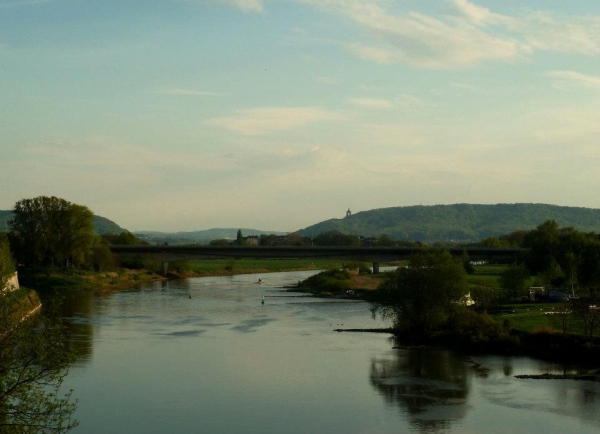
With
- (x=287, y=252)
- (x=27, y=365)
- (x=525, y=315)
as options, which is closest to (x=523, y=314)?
(x=525, y=315)

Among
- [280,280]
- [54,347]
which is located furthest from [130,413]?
[280,280]

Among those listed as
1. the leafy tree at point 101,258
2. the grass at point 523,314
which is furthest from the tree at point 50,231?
the grass at point 523,314

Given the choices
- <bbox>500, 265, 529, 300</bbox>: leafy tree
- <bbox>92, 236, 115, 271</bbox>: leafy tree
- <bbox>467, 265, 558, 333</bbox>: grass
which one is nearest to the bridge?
<bbox>92, 236, 115, 271</bbox>: leafy tree

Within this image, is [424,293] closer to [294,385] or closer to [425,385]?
[425,385]

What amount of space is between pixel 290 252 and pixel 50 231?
3724cm

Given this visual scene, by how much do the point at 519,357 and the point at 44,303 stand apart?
49960 millimetres

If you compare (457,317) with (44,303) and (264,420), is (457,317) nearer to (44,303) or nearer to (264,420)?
(264,420)

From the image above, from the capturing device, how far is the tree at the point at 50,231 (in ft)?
370

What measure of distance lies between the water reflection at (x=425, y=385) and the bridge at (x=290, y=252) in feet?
241

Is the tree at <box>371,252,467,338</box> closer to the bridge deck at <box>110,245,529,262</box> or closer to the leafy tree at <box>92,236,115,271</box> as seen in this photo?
the bridge deck at <box>110,245,529,262</box>

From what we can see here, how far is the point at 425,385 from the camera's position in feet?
152

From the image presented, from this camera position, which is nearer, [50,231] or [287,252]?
[50,231]

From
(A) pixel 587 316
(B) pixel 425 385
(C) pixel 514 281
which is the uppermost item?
(C) pixel 514 281

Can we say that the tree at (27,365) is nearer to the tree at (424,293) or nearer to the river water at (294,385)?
the river water at (294,385)
